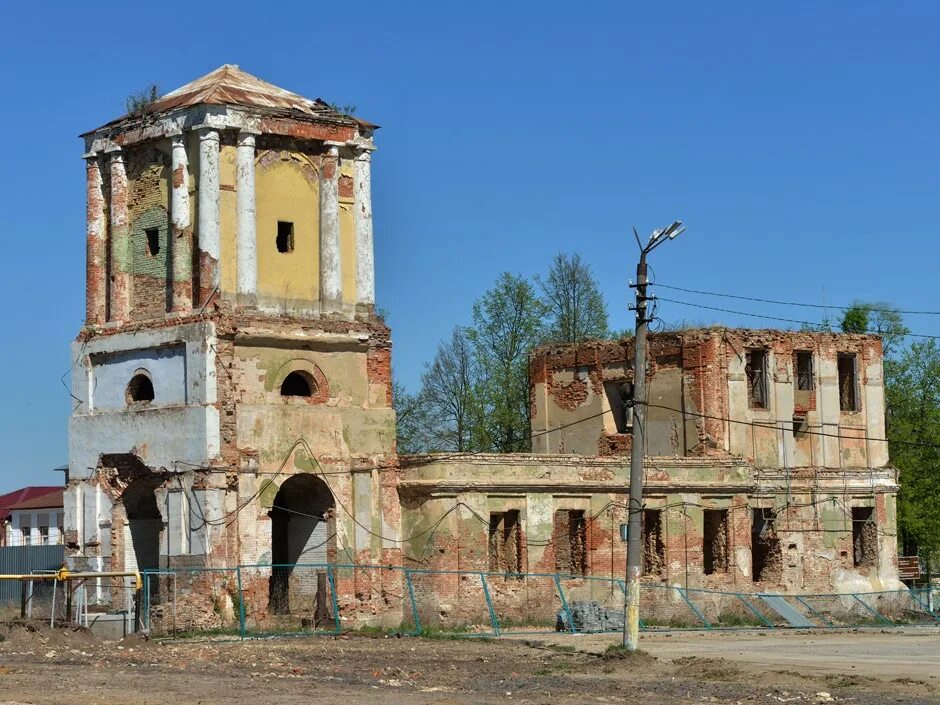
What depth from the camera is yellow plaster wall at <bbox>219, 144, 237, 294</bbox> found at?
3316 centimetres

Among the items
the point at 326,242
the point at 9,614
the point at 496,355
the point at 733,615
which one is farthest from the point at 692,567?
the point at 496,355

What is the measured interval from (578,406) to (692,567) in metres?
7.34

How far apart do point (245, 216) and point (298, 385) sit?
3785 millimetres

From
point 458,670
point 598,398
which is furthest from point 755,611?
point 458,670

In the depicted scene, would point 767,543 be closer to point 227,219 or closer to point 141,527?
point 141,527

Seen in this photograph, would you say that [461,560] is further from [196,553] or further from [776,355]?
[776,355]

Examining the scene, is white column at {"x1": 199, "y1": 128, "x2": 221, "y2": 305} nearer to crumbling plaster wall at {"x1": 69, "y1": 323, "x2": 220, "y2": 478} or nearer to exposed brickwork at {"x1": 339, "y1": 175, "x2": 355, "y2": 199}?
crumbling plaster wall at {"x1": 69, "y1": 323, "x2": 220, "y2": 478}

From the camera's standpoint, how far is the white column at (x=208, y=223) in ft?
108

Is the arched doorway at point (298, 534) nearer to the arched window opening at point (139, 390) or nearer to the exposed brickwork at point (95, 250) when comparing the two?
the arched window opening at point (139, 390)

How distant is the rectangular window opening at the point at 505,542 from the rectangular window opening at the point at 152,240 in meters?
9.05

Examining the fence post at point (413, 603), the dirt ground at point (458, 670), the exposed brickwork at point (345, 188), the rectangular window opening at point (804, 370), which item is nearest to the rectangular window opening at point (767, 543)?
the rectangular window opening at point (804, 370)

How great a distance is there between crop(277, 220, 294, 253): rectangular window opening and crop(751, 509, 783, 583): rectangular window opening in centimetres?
1341

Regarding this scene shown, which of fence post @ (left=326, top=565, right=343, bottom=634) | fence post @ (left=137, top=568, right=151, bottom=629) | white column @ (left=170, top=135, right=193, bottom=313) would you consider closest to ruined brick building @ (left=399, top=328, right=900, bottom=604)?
fence post @ (left=326, top=565, right=343, bottom=634)

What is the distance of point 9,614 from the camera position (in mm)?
32406
